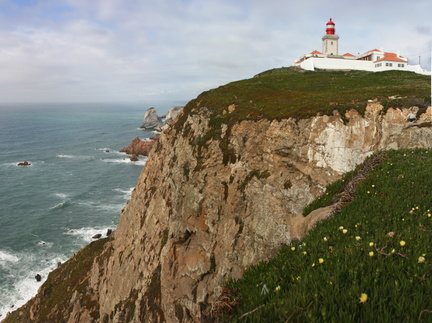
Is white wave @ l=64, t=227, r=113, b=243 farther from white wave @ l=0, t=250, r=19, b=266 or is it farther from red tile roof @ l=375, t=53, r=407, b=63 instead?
A: red tile roof @ l=375, t=53, r=407, b=63

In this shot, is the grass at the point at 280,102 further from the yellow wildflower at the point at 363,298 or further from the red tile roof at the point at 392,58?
the red tile roof at the point at 392,58

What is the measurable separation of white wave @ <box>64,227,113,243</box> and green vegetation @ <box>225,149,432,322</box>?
51429mm

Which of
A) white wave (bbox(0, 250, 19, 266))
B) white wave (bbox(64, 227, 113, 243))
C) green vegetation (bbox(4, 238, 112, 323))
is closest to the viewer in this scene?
green vegetation (bbox(4, 238, 112, 323))

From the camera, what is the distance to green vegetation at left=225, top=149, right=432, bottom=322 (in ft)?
13.2

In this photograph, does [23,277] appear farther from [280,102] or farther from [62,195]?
[280,102]

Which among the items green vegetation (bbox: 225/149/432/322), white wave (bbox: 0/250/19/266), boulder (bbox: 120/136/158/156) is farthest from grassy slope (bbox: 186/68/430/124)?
boulder (bbox: 120/136/158/156)

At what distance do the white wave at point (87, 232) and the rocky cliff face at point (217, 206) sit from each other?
1623 cm

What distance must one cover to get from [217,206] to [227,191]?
1704 millimetres

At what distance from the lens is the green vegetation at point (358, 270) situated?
404 centimetres

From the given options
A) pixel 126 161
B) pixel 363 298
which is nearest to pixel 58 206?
pixel 126 161

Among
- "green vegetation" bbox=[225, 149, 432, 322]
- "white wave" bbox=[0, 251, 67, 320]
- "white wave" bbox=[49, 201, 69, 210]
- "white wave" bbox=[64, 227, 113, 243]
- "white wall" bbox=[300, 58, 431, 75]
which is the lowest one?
"white wave" bbox=[0, 251, 67, 320]

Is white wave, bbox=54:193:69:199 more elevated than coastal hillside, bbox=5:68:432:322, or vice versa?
coastal hillside, bbox=5:68:432:322

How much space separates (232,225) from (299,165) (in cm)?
786

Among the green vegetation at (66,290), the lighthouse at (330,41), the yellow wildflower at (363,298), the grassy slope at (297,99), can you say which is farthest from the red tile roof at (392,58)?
the yellow wildflower at (363,298)
